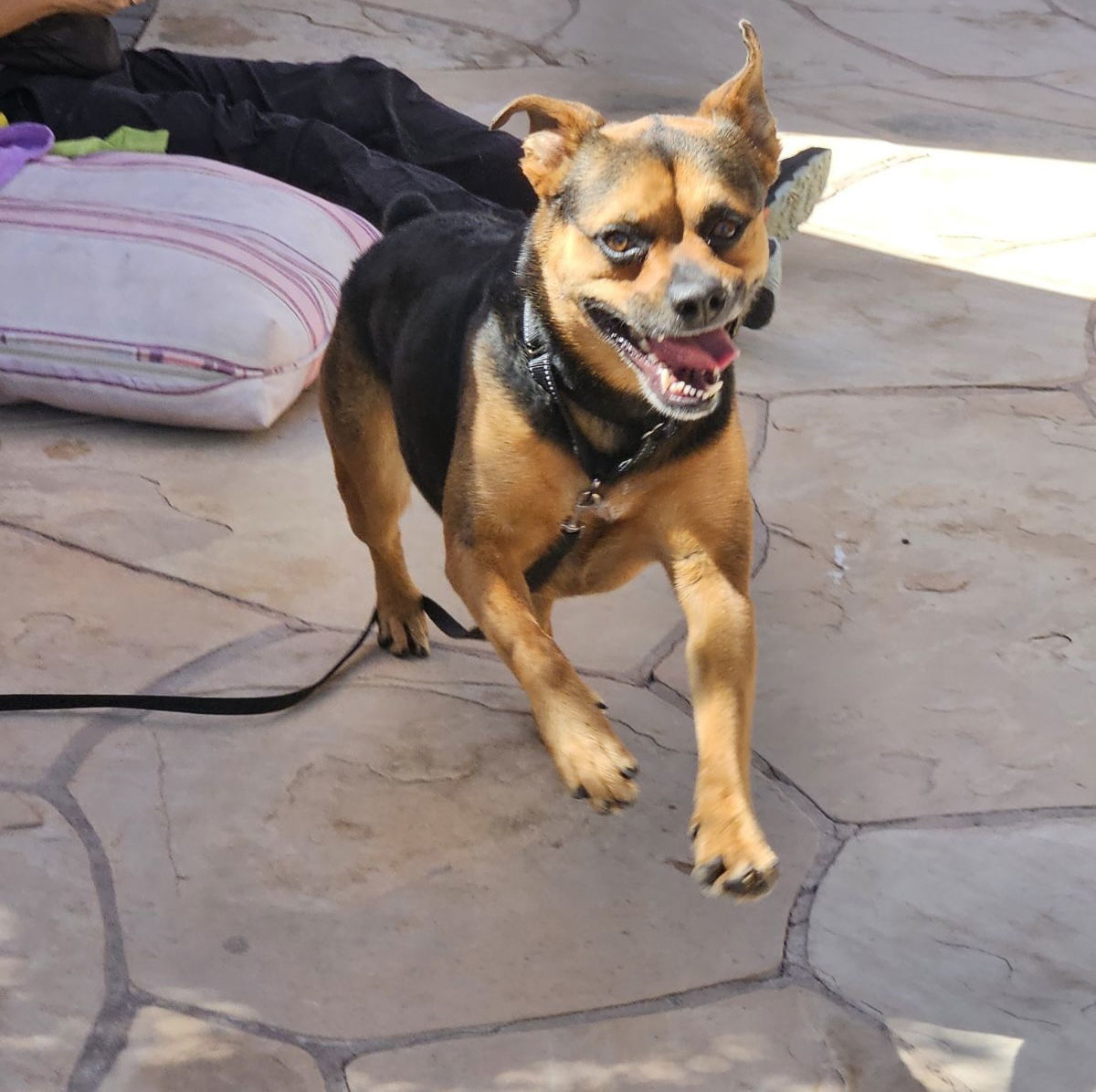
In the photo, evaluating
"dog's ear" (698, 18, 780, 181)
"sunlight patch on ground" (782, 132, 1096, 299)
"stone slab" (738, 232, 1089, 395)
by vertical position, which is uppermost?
"dog's ear" (698, 18, 780, 181)

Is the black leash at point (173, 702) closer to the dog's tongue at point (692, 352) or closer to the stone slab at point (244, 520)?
the stone slab at point (244, 520)

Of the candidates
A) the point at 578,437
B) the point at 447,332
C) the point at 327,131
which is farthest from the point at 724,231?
the point at 327,131

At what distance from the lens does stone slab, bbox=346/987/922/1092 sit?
8.00 ft

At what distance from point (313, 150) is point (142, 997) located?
3874mm

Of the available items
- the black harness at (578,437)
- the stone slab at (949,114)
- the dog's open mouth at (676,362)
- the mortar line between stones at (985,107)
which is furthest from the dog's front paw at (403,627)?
the mortar line between stones at (985,107)

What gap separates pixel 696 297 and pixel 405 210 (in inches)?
48.6

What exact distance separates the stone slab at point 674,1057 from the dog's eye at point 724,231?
4.47 feet

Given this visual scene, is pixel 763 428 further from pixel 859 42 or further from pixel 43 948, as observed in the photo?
pixel 859 42

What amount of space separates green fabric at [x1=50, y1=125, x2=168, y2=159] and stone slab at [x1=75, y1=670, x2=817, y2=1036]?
2.76 metres

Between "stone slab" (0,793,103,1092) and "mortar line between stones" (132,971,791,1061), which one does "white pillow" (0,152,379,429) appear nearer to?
"stone slab" (0,793,103,1092)

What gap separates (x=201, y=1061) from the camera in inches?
96.3

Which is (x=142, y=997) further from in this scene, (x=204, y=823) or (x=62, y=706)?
(x=62, y=706)

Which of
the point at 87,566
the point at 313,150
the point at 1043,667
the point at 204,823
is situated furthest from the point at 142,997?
the point at 313,150

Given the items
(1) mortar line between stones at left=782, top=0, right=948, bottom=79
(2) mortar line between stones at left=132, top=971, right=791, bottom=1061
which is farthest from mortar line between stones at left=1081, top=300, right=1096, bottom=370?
(1) mortar line between stones at left=782, top=0, right=948, bottom=79
